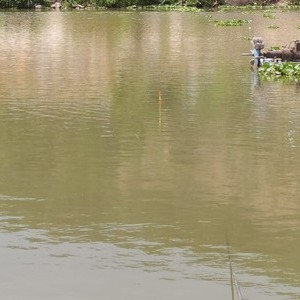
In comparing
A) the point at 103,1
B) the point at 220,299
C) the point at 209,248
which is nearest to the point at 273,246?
the point at 209,248

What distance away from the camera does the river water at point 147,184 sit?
9.09 m

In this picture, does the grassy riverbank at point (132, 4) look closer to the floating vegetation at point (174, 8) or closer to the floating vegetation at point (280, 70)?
the floating vegetation at point (174, 8)

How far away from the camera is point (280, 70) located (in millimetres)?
26156

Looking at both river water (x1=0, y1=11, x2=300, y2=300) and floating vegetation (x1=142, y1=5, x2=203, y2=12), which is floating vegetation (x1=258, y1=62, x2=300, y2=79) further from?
floating vegetation (x1=142, y1=5, x2=203, y2=12)

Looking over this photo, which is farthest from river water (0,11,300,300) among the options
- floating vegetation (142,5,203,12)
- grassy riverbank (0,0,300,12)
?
grassy riverbank (0,0,300,12)

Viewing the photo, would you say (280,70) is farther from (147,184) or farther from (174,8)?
(174,8)

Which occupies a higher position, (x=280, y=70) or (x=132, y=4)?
(x=132, y=4)

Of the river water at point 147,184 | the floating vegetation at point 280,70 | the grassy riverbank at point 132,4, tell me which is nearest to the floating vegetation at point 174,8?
the grassy riverbank at point 132,4

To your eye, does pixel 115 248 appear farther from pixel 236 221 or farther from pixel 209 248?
pixel 236 221

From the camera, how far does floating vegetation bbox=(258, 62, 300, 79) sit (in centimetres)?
2572

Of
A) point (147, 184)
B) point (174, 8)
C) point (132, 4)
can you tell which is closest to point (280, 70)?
point (147, 184)

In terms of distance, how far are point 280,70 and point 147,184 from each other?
14.3 m

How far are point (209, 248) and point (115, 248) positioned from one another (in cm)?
114

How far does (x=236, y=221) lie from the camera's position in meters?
11.0
